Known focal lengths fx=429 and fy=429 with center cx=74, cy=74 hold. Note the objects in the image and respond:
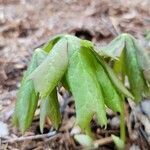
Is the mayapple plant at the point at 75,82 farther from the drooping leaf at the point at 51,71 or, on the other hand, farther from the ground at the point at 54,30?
the ground at the point at 54,30

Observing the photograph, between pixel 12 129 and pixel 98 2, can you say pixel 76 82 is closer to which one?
pixel 12 129

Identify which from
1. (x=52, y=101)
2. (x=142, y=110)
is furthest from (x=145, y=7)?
(x=52, y=101)

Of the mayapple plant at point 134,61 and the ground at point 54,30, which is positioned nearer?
the mayapple plant at point 134,61

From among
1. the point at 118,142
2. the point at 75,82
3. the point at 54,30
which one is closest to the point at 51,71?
the point at 75,82

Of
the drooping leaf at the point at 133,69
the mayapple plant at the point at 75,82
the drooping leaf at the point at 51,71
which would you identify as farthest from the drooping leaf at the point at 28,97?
the drooping leaf at the point at 133,69

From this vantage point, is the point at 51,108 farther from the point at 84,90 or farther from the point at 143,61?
the point at 143,61

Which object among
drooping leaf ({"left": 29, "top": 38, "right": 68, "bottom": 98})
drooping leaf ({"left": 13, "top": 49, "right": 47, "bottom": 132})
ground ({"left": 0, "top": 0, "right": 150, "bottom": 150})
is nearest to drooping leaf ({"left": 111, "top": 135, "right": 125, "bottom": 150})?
ground ({"left": 0, "top": 0, "right": 150, "bottom": 150})
